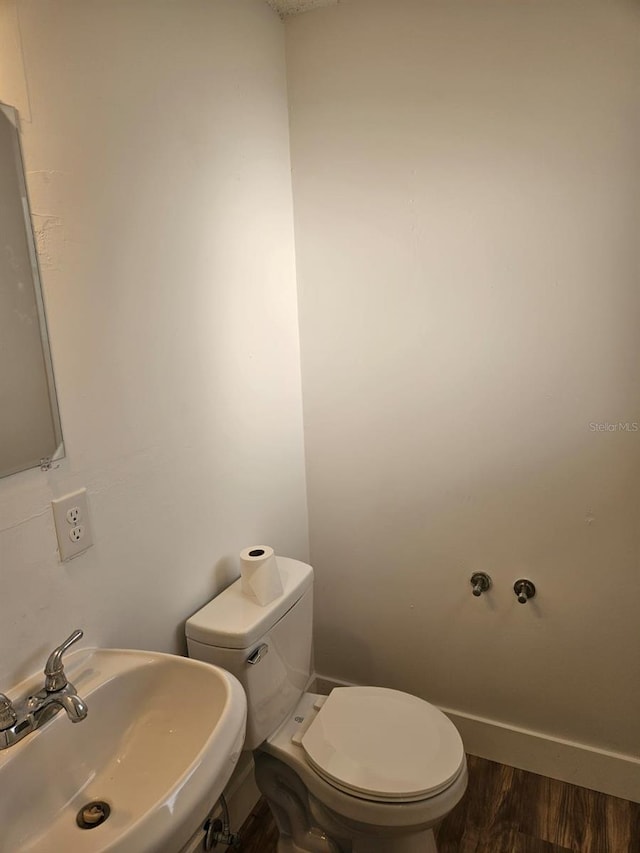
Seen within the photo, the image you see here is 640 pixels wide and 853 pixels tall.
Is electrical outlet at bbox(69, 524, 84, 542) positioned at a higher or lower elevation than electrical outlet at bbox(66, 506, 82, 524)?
lower

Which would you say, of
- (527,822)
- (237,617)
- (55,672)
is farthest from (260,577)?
(527,822)

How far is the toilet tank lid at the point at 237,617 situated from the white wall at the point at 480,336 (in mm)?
529

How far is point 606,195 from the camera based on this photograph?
1.53m

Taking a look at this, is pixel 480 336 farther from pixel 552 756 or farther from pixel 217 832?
pixel 217 832

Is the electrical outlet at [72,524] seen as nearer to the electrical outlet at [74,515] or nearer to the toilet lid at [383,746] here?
the electrical outlet at [74,515]

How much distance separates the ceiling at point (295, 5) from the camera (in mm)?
1704

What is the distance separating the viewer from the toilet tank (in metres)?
1.41

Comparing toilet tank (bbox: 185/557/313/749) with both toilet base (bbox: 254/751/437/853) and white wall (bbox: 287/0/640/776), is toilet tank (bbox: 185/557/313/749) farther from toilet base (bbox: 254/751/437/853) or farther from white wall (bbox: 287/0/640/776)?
white wall (bbox: 287/0/640/776)

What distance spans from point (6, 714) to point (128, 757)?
28 cm

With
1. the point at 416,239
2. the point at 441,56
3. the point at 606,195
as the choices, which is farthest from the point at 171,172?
the point at 606,195

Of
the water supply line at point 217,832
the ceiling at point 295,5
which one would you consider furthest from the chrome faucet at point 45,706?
the ceiling at point 295,5

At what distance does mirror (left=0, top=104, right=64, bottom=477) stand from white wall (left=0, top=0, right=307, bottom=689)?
0.03 metres

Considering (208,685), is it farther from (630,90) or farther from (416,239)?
(630,90)

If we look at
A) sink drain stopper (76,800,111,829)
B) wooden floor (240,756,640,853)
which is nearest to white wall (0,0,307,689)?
sink drain stopper (76,800,111,829)
